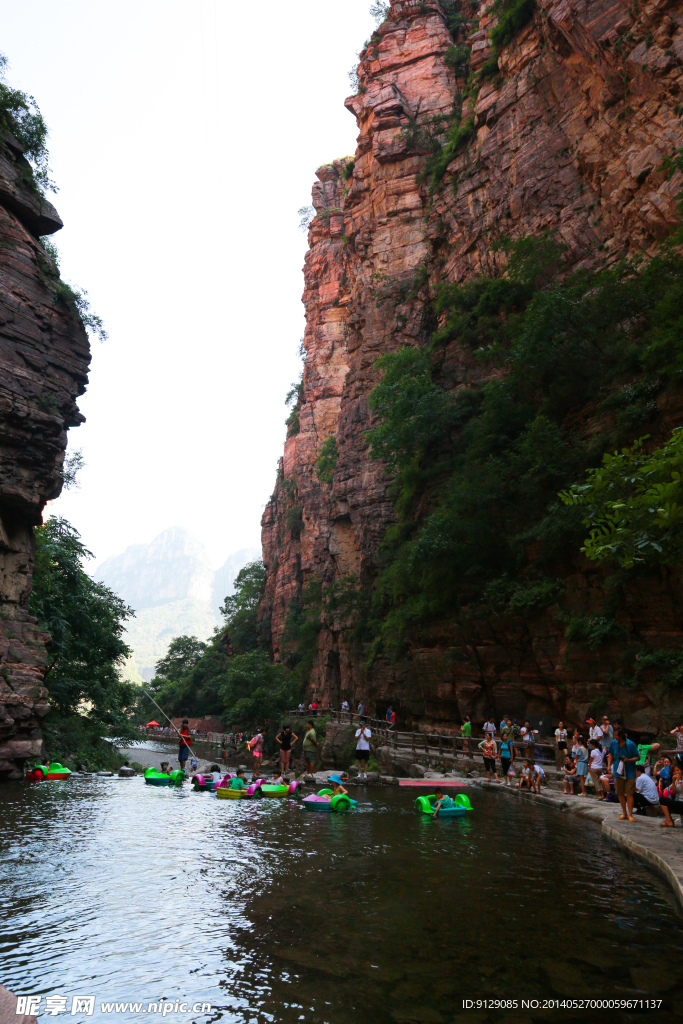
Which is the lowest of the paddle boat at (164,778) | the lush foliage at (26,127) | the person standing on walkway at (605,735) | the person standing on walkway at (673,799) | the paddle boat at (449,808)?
the paddle boat at (164,778)

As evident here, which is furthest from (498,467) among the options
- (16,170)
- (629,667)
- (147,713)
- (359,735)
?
(147,713)

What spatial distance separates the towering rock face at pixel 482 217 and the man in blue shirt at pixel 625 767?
20.5 feet

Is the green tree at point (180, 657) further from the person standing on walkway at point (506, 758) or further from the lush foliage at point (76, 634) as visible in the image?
the person standing on walkway at point (506, 758)

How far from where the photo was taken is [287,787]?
59.4 feet

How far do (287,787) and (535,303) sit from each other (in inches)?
798

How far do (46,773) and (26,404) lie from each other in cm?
1274

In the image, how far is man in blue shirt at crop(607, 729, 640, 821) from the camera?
37.8ft

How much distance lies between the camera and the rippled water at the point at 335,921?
5.03 metres

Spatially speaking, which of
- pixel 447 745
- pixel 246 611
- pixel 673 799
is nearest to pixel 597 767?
pixel 673 799

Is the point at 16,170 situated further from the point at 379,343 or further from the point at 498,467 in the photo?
the point at 379,343

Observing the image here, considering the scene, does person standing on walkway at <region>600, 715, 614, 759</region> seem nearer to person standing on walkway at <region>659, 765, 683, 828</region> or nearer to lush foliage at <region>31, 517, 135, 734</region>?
person standing on walkway at <region>659, 765, 683, 828</region>

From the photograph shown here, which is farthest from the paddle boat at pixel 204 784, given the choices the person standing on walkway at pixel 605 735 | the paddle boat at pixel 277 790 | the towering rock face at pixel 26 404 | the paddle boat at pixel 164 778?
the person standing on walkway at pixel 605 735

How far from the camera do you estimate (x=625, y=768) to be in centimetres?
1173

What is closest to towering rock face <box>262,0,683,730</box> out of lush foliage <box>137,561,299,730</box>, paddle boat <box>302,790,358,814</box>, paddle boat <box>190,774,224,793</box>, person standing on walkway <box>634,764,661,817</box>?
person standing on walkway <box>634,764,661,817</box>
